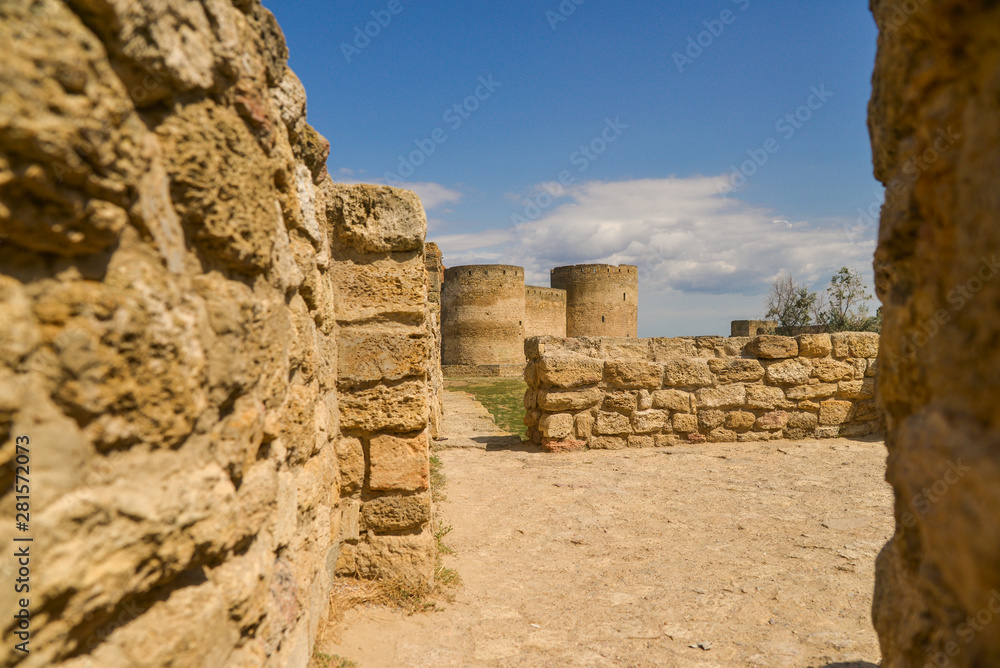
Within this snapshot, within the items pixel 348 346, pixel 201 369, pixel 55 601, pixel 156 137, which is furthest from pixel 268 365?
pixel 348 346

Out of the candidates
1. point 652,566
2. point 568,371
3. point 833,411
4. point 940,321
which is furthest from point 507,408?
point 940,321

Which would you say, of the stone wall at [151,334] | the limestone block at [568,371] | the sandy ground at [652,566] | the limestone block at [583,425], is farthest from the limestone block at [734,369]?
the stone wall at [151,334]

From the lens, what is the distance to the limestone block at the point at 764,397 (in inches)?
263

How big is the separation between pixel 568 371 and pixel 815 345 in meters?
2.97

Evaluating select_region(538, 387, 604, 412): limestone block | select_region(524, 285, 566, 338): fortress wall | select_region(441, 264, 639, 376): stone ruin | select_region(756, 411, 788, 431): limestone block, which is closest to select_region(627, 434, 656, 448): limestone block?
select_region(538, 387, 604, 412): limestone block

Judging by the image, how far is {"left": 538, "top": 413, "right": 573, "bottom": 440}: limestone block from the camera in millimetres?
6332

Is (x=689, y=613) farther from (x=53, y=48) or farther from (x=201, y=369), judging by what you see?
(x=53, y=48)

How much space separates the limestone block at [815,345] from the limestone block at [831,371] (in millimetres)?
98

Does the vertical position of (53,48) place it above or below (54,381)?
above

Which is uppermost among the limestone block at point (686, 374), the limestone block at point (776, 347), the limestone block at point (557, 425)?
the limestone block at point (776, 347)

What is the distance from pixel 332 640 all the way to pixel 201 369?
72.3 inches

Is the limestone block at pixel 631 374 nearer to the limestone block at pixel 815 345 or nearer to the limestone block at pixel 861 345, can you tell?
the limestone block at pixel 815 345

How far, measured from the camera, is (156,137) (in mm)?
1165

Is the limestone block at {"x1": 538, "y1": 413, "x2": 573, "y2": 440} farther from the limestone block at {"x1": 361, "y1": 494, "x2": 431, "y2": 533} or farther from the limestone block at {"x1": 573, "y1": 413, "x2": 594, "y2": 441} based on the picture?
the limestone block at {"x1": 361, "y1": 494, "x2": 431, "y2": 533}
